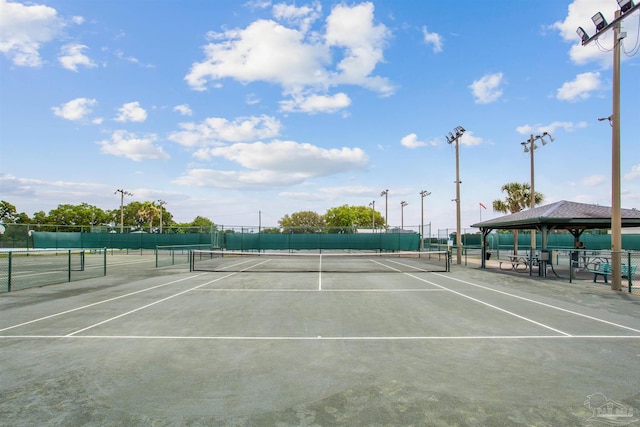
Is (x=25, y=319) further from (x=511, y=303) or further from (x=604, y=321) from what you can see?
(x=604, y=321)

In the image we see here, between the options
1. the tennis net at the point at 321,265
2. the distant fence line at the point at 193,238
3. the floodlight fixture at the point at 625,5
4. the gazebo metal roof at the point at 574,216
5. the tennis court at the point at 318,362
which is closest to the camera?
the tennis court at the point at 318,362

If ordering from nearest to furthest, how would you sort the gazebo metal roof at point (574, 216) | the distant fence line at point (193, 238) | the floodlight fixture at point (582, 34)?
the floodlight fixture at point (582, 34)
the gazebo metal roof at point (574, 216)
the distant fence line at point (193, 238)

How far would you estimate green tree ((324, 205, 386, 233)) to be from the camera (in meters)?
104

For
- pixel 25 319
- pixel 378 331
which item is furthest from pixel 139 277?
pixel 378 331

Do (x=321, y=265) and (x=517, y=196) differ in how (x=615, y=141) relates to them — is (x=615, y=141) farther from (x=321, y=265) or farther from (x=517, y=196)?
(x=517, y=196)

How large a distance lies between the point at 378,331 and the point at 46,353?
19.5ft

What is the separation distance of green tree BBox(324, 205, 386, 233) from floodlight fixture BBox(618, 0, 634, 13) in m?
88.6

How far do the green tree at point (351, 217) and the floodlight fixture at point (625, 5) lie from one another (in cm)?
8860

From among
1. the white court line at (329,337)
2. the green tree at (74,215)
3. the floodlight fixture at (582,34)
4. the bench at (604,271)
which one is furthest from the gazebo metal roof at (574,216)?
the green tree at (74,215)

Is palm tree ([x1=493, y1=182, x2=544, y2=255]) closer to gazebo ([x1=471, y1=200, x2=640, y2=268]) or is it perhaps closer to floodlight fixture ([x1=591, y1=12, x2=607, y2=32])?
gazebo ([x1=471, y1=200, x2=640, y2=268])

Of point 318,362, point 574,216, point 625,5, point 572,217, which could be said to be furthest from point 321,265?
point 318,362
